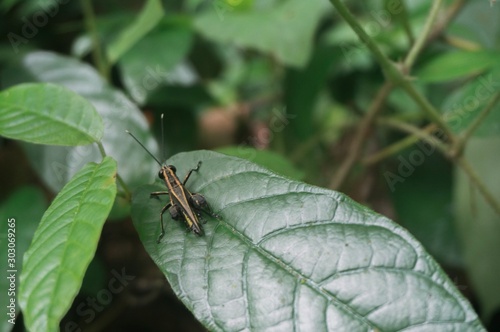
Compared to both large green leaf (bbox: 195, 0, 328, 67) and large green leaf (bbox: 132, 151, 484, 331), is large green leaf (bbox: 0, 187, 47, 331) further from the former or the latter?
large green leaf (bbox: 195, 0, 328, 67)

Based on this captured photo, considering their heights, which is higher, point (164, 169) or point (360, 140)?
point (164, 169)

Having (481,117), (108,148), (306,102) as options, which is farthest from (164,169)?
(306,102)

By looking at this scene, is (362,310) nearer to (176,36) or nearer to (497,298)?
(497,298)

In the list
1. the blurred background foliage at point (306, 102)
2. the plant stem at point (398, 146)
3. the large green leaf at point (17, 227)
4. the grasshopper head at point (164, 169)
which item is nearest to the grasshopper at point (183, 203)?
the grasshopper head at point (164, 169)

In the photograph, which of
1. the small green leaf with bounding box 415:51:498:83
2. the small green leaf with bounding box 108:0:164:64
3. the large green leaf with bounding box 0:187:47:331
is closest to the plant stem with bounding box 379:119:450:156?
the small green leaf with bounding box 415:51:498:83

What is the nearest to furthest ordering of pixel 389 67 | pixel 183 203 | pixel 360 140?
1. pixel 183 203
2. pixel 389 67
3. pixel 360 140

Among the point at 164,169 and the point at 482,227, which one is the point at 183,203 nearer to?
the point at 164,169

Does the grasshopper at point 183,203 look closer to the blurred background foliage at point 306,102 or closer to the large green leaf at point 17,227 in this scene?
the blurred background foliage at point 306,102
